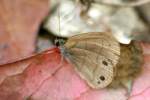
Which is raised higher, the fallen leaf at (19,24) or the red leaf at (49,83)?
the fallen leaf at (19,24)

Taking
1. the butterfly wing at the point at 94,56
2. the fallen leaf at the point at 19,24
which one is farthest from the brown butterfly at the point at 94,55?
the fallen leaf at the point at 19,24

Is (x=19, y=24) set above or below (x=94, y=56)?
above

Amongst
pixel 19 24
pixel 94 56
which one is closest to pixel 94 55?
pixel 94 56

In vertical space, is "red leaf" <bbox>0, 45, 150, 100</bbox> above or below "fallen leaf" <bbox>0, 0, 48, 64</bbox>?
below

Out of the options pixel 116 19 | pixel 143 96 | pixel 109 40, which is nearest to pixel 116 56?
pixel 109 40

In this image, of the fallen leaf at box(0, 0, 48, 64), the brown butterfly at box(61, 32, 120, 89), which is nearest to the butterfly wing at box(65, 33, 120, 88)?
the brown butterfly at box(61, 32, 120, 89)

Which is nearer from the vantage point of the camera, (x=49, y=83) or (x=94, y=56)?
(x=49, y=83)

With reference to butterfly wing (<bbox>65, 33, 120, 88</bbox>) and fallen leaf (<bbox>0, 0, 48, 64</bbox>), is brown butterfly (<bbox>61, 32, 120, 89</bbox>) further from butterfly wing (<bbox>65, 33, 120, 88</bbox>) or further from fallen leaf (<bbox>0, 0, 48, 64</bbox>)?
fallen leaf (<bbox>0, 0, 48, 64</bbox>)

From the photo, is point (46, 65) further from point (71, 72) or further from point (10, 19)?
point (10, 19)

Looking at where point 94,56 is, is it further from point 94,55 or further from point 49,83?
point 49,83

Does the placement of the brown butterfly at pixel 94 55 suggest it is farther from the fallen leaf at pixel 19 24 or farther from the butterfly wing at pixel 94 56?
the fallen leaf at pixel 19 24
